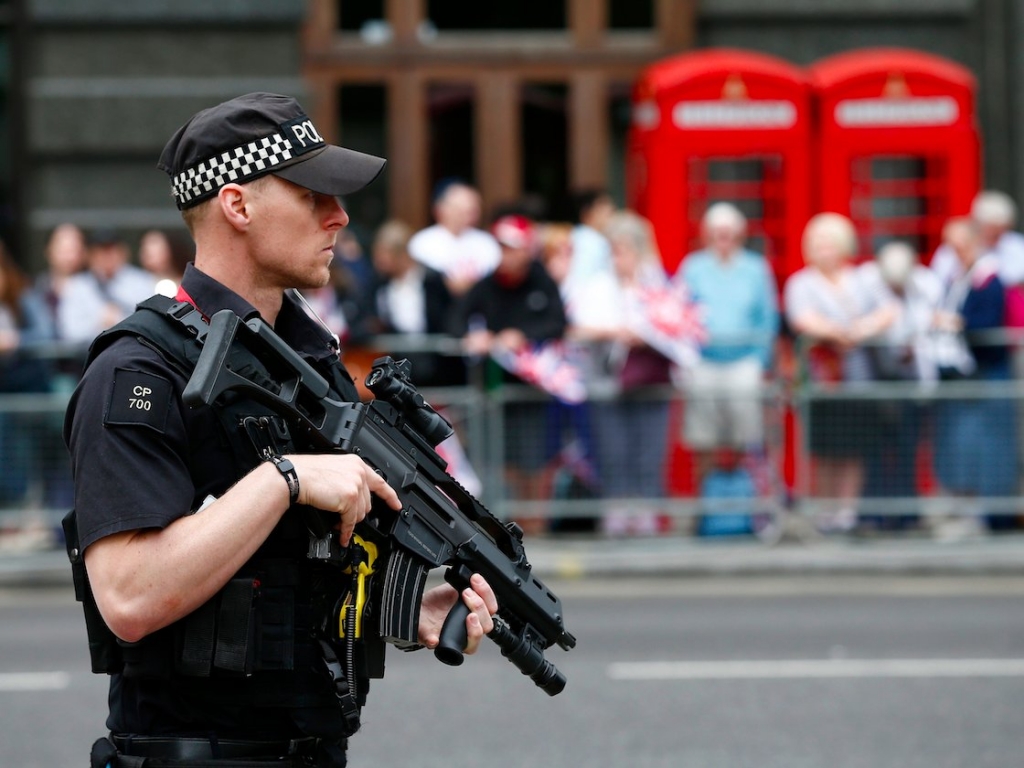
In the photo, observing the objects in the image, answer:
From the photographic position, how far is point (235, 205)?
282cm

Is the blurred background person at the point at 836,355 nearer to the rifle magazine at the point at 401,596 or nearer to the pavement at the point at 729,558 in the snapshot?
the pavement at the point at 729,558

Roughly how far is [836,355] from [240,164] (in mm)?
8075

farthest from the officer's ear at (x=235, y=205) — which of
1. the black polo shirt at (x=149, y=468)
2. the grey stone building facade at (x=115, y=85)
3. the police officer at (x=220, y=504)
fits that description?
the grey stone building facade at (x=115, y=85)

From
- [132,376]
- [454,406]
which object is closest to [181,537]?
[132,376]

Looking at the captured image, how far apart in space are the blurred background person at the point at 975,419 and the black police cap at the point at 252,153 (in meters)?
8.05

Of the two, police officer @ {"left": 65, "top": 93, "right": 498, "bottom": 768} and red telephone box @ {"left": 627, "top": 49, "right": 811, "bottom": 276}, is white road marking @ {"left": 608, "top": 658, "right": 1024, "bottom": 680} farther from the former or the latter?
red telephone box @ {"left": 627, "top": 49, "right": 811, "bottom": 276}

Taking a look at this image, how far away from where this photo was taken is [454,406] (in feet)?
33.9

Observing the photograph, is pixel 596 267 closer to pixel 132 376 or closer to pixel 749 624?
pixel 749 624

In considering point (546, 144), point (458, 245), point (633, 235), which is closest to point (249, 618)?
point (633, 235)

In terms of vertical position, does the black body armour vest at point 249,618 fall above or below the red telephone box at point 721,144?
below

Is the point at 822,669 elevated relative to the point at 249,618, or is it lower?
lower

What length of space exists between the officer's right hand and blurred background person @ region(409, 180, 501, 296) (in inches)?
340

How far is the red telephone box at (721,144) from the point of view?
12.2 m

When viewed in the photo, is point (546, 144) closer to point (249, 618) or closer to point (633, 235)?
point (633, 235)
